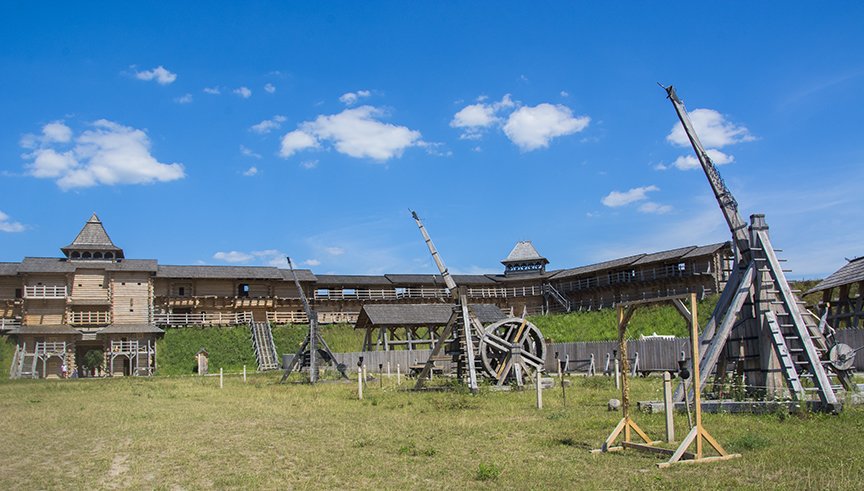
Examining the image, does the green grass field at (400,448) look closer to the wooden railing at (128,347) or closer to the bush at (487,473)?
the bush at (487,473)

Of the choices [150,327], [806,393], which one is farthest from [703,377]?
[150,327]

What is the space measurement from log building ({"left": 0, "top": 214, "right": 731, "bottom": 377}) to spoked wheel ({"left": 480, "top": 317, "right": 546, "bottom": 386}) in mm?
23738

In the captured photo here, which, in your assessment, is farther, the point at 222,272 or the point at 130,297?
the point at 222,272

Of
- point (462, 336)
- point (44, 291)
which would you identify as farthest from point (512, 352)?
point (44, 291)

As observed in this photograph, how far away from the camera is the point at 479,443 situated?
12016mm

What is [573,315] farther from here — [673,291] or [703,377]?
[703,377]

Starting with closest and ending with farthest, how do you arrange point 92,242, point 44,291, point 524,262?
point 44,291, point 92,242, point 524,262

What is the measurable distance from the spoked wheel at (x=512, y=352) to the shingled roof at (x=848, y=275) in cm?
1065

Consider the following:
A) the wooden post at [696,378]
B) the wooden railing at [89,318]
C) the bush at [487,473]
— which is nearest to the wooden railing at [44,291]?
the wooden railing at [89,318]

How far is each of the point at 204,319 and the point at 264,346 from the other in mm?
8291

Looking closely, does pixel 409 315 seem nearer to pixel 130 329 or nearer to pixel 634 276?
pixel 130 329

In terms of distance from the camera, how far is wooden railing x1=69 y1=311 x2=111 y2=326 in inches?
2128

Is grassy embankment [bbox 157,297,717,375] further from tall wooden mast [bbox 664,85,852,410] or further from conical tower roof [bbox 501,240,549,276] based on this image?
tall wooden mast [bbox 664,85,852,410]

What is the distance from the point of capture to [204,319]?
194 feet
